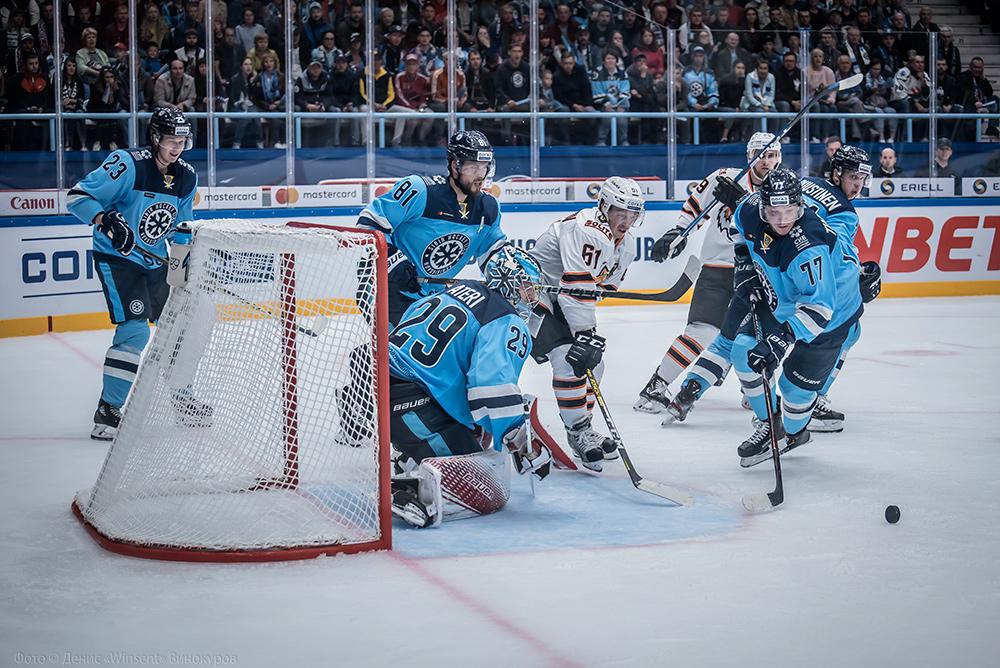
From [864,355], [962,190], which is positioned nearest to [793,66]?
[962,190]

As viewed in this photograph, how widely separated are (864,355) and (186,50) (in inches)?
172

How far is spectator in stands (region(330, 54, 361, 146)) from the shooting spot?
28.6ft

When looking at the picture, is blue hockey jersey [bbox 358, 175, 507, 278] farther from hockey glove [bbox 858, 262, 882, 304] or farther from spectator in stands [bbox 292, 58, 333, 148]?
spectator in stands [bbox 292, 58, 333, 148]

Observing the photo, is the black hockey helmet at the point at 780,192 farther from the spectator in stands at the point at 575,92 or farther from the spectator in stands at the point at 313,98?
the spectator in stands at the point at 575,92

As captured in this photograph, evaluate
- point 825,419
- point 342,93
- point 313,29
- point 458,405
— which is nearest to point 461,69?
point 342,93

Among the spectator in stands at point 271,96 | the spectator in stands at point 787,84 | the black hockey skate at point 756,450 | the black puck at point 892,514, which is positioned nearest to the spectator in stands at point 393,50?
the spectator in stands at point 271,96

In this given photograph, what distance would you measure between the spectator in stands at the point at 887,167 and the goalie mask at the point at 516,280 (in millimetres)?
6116

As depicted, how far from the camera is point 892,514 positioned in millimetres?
3736

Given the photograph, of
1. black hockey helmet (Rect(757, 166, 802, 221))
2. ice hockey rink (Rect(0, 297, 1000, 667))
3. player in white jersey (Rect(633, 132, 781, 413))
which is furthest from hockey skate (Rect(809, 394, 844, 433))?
black hockey helmet (Rect(757, 166, 802, 221))

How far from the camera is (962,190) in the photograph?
390 inches

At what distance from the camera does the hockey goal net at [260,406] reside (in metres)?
3.43

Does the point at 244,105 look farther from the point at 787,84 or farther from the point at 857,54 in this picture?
the point at 857,54

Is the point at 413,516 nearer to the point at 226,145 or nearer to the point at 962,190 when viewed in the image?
the point at 226,145

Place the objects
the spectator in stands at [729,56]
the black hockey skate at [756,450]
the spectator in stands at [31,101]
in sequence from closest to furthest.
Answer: the black hockey skate at [756,450]
the spectator in stands at [31,101]
the spectator in stands at [729,56]
